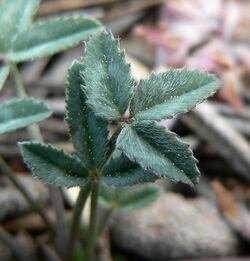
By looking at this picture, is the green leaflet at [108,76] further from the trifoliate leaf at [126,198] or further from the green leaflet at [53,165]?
the trifoliate leaf at [126,198]

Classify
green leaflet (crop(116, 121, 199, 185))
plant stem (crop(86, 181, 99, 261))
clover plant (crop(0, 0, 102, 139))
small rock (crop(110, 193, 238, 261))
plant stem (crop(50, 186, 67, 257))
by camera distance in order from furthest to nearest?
small rock (crop(110, 193, 238, 261)) < plant stem (crop(50, 186, 67, 257)) < clover plant (crop(0, 0, 102, 139)) < plant stem (crop(86, 181, 99, 261)) < green leaflet (crop(116, 121, 199, 185))

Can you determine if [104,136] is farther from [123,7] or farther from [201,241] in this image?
[123,7]

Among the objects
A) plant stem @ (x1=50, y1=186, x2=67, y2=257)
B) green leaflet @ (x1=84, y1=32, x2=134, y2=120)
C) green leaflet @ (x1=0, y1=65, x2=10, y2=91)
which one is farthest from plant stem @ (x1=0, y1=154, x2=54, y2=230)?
green leaflet @ (x1=84, y1=32, x2=134, y2=120)

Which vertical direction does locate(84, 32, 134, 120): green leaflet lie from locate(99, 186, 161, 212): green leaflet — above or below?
above

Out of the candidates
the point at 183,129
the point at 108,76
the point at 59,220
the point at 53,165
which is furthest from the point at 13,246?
the point at 183,129

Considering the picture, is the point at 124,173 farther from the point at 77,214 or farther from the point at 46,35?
the point at 46,35

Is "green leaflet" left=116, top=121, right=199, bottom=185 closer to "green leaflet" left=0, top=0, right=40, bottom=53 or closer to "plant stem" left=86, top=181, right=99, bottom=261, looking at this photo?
"plant stem" left=86, top=181, right=99, bottom=261

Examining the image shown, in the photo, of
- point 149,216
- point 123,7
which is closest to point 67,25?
point 149,216
